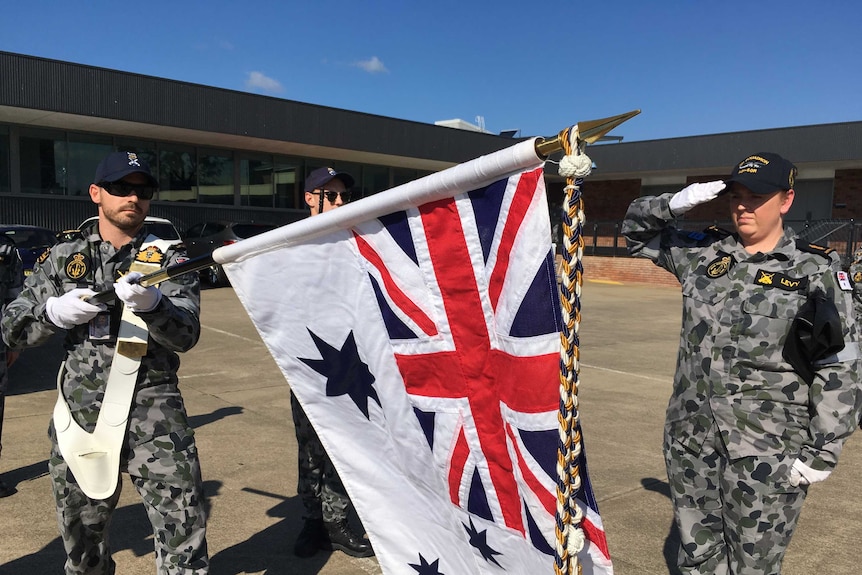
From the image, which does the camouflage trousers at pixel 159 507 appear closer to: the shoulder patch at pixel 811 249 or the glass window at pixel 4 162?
the shoulder patch at pixel 811 249

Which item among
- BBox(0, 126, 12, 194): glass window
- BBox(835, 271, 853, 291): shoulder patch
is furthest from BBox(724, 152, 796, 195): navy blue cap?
BBox(0, 126, 12, 194): glass window

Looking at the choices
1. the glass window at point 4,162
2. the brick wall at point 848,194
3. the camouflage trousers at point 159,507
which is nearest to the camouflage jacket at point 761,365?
the camouflage trousers at point 159,507

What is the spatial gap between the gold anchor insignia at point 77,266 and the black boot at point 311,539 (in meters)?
1.80

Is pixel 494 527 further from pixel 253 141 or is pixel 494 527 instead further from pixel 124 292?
pixel 253 141

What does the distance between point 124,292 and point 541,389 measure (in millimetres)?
1514

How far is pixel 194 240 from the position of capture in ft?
56.4

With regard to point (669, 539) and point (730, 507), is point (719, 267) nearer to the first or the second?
point (730, 507)

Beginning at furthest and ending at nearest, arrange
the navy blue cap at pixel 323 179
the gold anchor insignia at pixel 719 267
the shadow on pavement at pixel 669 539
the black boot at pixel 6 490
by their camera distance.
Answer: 1. the black boot at pixel 6 490
2. the navy blue cap at pixel 323 179
3. the shadow on pavement at pixel 669 539
4. the gold anchor insignia at pixel 719 267

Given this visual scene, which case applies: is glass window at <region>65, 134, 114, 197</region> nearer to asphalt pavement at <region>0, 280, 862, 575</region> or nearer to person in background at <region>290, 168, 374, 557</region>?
asphalt pavement at <region>0, 280, 862, 575</region>

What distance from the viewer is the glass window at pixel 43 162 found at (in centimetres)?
1697

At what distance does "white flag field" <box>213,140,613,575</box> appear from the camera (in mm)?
1549

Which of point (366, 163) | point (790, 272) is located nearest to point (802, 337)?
point (790, 272)

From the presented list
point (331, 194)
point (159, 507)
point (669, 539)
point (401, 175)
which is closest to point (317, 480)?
point (159, 507)

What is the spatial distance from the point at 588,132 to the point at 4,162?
18849 millimetres
